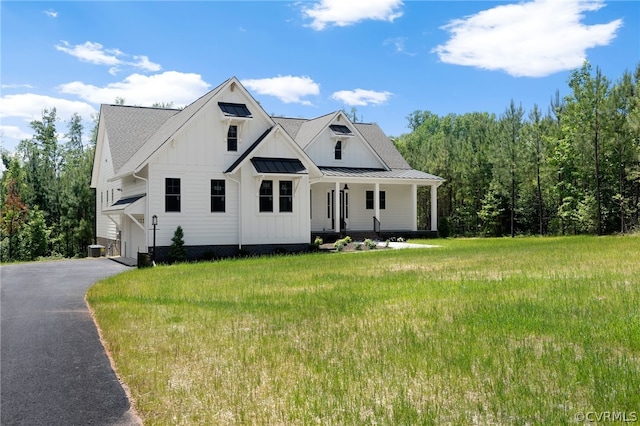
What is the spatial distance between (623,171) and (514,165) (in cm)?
712

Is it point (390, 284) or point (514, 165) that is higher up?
point (514, 165)

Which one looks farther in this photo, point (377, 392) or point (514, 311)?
point (514, 311)

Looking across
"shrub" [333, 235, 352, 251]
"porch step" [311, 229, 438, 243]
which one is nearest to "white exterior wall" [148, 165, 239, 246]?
"shrub" [333, 235, 352, 251]

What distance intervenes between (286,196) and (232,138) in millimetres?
3707

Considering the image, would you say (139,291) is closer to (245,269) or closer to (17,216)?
(245,269)

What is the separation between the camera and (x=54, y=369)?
683 cm

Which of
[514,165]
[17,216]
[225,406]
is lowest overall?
[225,406]

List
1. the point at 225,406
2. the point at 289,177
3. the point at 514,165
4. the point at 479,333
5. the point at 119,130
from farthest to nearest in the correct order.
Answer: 1. the point at 514,165
2. the point at 119,130
3. the point at 289,177
4. the point at 479,333
5. the point at 225,406

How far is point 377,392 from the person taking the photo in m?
5.52

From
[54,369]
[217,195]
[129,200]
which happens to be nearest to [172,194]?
[217,195]

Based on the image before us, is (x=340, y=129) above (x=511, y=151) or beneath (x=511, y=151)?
above

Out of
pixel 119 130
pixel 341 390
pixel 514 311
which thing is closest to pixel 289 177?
pixel 119 130

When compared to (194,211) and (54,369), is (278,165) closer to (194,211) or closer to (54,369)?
(194,211)

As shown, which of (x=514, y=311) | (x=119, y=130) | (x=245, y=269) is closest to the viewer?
(x=514, y=311)
